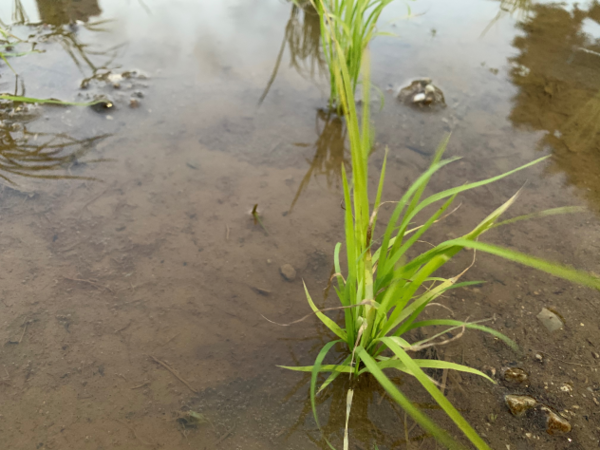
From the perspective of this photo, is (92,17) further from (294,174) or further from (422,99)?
(422,99)

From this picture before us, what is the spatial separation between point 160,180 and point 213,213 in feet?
1.40

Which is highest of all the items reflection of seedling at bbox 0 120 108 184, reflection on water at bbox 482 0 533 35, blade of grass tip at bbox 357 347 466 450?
reflection on water at bbox 482 0 533 35

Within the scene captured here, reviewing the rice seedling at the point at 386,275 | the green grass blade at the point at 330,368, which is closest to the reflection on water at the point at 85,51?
the rice seedling at the point at 386,275

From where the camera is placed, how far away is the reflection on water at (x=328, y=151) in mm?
2301

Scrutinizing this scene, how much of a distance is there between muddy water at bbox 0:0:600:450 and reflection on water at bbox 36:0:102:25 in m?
0.02

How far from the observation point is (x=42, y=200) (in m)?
2.04

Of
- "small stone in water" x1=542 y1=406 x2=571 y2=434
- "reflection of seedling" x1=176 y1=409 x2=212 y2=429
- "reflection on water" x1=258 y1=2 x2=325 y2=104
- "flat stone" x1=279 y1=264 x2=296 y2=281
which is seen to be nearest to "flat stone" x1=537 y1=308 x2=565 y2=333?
"small stone in water" x1=542 y1=406 x2=571 y2=434

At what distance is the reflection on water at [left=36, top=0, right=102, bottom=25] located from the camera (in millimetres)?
3355

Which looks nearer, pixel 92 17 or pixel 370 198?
pixel 370 198

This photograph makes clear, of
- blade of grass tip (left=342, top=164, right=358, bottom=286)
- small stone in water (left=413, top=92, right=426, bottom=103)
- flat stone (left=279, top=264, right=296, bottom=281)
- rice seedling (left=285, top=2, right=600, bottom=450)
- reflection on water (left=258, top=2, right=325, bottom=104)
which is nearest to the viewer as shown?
rice seedling (left=285, top=2, right=600, bottom=450)

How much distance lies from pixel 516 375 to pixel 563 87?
263 centimetres

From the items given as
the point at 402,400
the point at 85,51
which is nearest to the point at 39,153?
the point at 85,51

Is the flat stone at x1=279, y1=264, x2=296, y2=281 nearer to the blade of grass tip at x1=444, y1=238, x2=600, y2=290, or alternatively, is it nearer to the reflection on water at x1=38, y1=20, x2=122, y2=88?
the blade of grass tip at x1=444, y1=238, x2=600, y2=290

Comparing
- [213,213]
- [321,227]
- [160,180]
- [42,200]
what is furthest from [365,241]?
[42,200]
